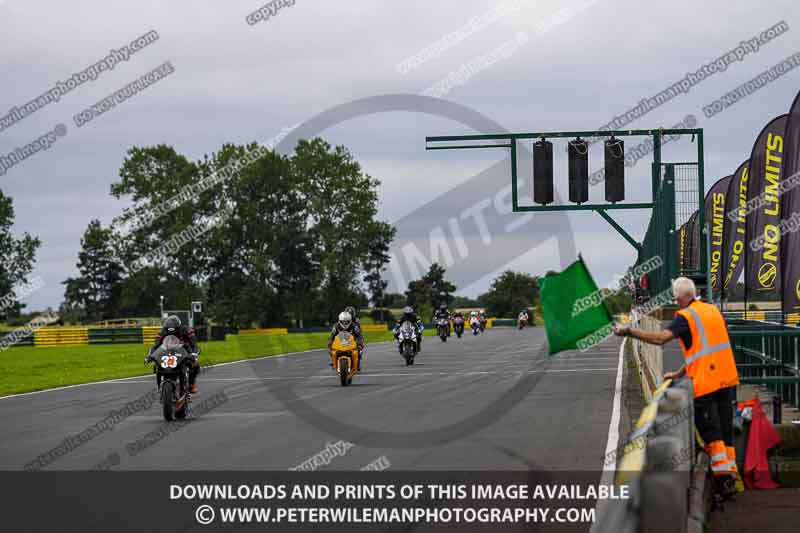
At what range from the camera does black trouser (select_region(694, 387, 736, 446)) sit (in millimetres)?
9102

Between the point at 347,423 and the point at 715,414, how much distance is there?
23.6 feet

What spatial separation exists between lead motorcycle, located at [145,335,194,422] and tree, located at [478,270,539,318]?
100399 mm

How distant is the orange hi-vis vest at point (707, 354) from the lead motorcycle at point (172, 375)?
368 inches

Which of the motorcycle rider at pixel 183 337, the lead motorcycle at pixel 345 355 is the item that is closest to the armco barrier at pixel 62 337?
the lead motorcycle at pixel 345 355

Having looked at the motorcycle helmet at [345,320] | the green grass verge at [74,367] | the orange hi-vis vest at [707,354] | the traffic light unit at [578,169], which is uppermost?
the traffic light unit at [578,169]

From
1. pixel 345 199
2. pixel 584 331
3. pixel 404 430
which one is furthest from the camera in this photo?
pixel 345 199

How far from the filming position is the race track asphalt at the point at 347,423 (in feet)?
38.7

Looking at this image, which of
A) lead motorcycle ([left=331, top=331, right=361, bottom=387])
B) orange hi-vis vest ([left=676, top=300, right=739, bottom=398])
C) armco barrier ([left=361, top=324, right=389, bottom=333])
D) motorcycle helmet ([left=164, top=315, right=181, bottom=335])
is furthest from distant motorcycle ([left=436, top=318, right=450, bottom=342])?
orange hi-vis vest ([left=676, top=300, right=739, bottom=398])

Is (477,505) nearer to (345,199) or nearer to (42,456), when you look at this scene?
(42,456)

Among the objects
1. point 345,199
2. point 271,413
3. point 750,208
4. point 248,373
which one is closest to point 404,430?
point 271,413

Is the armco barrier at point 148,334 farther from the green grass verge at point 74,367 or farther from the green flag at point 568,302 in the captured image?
the green flag at point 568,302

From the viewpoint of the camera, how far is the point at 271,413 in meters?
17.5

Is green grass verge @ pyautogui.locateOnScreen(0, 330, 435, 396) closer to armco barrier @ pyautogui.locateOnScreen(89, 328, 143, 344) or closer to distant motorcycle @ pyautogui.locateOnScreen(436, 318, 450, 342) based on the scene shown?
distant motorcycle @ pyautogui.locateOnScreen(436, 318, 450, 342)

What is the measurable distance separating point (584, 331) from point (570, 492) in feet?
6.68
